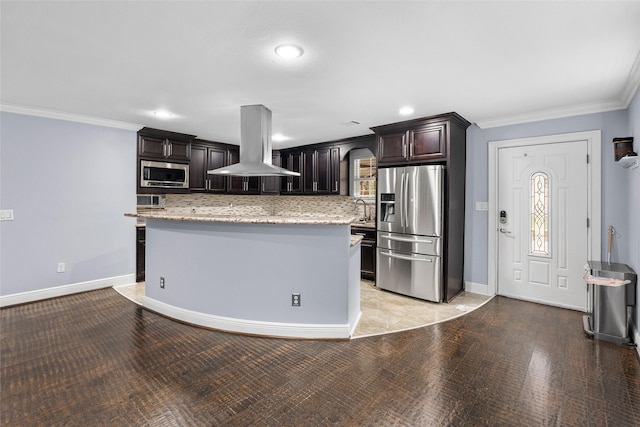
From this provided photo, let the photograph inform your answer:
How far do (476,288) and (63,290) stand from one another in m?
5.50

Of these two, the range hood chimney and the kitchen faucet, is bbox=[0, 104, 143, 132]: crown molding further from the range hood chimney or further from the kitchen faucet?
the kitchen faucet

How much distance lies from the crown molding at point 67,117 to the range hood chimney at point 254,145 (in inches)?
79.0

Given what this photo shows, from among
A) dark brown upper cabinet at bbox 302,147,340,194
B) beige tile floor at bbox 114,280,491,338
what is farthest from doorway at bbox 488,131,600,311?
dark brown upper cabinet at bbox 302,147,340,194

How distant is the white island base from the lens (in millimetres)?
2857

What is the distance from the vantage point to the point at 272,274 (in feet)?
9.60

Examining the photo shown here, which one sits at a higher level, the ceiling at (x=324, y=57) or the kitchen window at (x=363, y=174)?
the ceiling at (x=324, y=57)

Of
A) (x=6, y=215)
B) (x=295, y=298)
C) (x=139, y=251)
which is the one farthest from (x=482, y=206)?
(x=6, y=215)

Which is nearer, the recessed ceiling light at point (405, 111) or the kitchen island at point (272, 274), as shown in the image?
the kitchen island at point (272, 274)

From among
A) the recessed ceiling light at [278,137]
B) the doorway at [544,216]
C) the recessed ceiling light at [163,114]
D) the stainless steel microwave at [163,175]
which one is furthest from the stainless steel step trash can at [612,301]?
Result: the stainless steel microwave at [163,175]

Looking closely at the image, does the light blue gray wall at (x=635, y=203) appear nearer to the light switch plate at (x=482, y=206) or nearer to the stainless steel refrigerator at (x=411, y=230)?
the light switch plate at (x=482, y=206)

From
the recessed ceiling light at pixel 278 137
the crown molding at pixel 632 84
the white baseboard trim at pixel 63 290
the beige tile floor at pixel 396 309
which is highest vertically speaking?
the recessed ceiling light at pixel 278 137

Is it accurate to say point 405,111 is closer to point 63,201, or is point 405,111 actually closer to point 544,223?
point 544,223

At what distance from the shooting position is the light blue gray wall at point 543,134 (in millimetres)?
3322

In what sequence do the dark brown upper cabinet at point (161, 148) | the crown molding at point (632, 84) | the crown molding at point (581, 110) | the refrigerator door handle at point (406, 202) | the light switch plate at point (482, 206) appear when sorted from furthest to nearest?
1. the dark brown upper cabinet at point (161, 148)
2. the light switch plate at point (482, 206)
3. the refrigerator door handle at point (406, 202)
4. the crown molding at point (581, 110)
5. the crown molding at point (632, 84)
